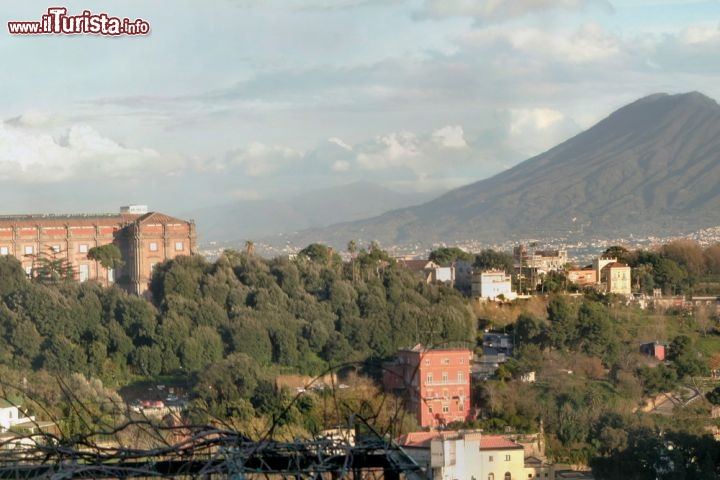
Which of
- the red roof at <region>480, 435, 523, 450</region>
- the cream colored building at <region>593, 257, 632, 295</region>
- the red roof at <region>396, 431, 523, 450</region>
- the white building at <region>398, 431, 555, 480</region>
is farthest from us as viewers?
the cream colored building at <region>593, 257, 632, 295</region>

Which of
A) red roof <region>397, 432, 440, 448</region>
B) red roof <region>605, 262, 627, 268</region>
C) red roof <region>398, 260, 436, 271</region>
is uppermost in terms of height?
red roof <region>398, 260, 436, 271</region>

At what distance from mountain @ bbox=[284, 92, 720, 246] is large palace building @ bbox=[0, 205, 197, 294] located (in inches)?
1948

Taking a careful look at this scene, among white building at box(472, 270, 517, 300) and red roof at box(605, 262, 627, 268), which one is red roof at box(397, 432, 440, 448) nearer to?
white building at box(472, 270, 517, 300)

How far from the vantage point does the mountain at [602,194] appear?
9100cm

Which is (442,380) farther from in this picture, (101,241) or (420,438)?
(101,241)

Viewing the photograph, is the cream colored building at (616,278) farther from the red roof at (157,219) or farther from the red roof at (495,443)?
the red roof at (495,443)

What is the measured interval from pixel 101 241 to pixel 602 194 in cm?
6539

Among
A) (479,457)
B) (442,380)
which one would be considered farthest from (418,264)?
(479,457)

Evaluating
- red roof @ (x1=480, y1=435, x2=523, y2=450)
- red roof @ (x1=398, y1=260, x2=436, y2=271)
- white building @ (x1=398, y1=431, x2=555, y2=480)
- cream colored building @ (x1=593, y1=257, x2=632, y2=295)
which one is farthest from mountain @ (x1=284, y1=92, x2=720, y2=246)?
white building @ (x1=398, y1=431, x2=555, y2=480)

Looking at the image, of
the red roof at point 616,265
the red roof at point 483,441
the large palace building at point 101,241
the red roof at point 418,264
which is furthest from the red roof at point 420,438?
the red roof at point 418,264

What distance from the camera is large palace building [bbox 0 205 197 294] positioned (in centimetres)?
3484

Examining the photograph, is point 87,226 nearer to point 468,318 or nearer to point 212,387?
point 468,318

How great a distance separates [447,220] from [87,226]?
6573 cm

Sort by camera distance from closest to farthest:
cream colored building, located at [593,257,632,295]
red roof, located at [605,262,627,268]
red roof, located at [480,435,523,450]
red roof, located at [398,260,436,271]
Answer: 1. red roof, located at [480,435,523,450]
2. cream colored building, located at [593,257,632,295]
3. red roof, located at [605,262,627,268]
4. red roof, located at [398,260,436,271]
